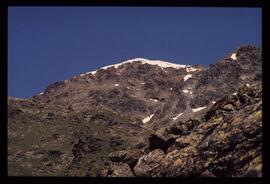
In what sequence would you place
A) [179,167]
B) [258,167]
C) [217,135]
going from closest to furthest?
[258,167], [217,135], [179,167]

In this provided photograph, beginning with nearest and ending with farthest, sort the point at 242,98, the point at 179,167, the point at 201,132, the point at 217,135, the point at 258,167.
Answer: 1. the point at 258,167
2. the point at 217,135
3. the point at 179,167
4. the point at 201,132
5. the point at 242,98
